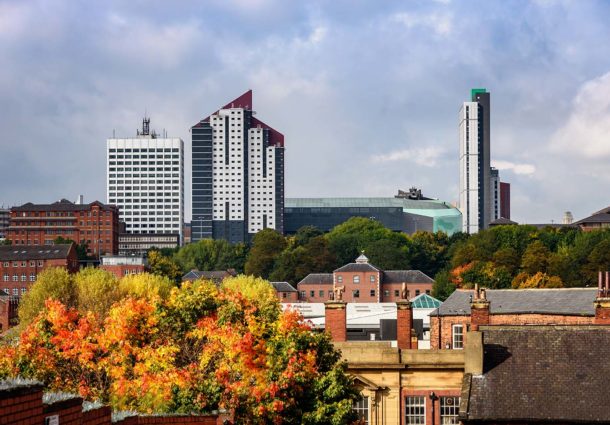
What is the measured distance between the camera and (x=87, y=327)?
41.0m

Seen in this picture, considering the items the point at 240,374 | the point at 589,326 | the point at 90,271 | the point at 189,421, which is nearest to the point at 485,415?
the point at 589,326

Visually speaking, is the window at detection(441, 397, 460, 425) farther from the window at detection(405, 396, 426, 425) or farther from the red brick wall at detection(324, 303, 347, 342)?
the red brick wall at detection(324, 303, 347, 342)

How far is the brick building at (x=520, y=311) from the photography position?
224 ft

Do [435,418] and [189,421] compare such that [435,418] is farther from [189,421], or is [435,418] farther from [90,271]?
[90,271]

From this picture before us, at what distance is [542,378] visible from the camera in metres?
36.2

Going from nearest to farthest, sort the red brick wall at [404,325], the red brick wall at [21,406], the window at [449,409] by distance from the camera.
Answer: the red brick wall at [21,406] → the window at [449,409] → the red brick wall at [404,325]

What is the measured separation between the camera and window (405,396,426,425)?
4494 centimetres

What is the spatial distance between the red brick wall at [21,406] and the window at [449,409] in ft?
101

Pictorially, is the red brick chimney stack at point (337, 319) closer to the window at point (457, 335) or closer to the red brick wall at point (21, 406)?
the window at point (457, 335)

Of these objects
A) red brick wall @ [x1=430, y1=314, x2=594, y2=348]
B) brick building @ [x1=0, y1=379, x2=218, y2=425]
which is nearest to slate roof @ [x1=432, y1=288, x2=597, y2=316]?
red brick wall @ [x1=430, y1=314, x2=594, y2=348]

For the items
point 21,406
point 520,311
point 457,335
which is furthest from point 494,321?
point 21,406

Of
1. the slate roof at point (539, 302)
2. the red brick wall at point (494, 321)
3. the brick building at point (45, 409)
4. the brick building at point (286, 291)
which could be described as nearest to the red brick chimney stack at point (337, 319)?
the red brick wall at point (494, 321)

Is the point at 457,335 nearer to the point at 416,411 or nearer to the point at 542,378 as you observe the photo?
the point at 416,411

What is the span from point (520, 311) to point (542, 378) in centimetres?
3521
